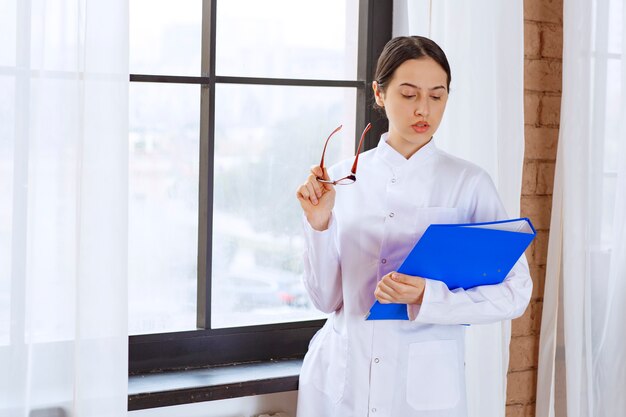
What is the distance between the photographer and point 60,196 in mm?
1871

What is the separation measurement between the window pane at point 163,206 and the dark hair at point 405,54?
2.17 ft

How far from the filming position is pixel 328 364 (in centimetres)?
205

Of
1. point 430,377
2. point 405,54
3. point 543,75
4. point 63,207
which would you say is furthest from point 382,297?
point 543,75

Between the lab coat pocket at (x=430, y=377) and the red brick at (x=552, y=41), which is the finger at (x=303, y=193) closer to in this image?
the lab coat pocket at (x=430, y=377)

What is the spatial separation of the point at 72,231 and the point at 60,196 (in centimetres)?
8

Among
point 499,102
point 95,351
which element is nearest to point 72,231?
point 95,351

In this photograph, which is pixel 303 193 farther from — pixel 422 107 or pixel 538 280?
pixel 538 280

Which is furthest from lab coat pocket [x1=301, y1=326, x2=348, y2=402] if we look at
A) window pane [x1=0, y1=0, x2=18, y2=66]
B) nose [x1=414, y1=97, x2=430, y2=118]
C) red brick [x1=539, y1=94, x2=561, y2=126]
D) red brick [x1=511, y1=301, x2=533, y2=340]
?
red brick [x1=539, y1=94, x2=561, y2=126]

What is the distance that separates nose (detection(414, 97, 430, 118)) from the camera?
188 centimetres

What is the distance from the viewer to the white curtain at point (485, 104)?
2.35 meters

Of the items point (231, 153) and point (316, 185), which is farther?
point (231, 153)

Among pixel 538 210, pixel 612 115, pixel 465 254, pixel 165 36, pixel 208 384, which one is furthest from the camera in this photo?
pixel 538 210

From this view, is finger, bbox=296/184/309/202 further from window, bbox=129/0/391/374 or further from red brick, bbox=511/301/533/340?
red brick, bbox=511/301/533/340

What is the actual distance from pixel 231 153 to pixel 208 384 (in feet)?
2.15
